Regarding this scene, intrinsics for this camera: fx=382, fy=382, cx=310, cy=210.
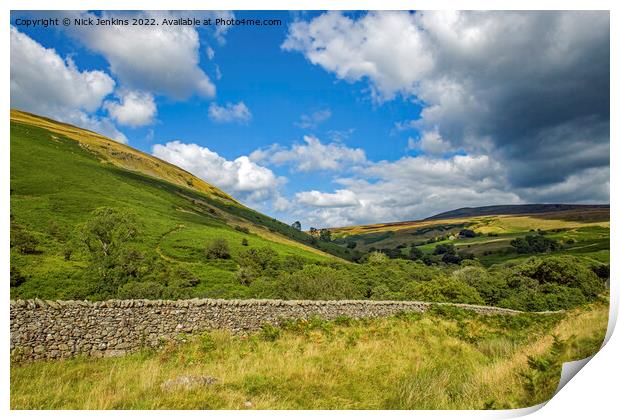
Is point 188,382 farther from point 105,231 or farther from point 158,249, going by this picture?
point 158,249

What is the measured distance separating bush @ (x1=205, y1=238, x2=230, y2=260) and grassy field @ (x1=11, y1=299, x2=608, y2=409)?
32.0 meters

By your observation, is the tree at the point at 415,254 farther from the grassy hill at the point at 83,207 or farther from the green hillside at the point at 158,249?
the grassy hill at the point at 83,207

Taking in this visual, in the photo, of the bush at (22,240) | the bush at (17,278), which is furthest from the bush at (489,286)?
the bush at (22,240)

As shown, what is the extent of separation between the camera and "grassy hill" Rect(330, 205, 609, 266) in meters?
14.1

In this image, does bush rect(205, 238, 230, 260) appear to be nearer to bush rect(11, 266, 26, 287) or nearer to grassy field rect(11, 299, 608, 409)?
bush rect(11, 266, 26, 287)

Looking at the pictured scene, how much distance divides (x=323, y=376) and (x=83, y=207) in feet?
78.8

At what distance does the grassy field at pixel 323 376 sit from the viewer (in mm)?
6641

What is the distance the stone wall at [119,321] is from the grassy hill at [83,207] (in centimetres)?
793

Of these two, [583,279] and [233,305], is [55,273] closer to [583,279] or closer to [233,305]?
[233,305]

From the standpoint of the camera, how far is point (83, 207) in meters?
25.8

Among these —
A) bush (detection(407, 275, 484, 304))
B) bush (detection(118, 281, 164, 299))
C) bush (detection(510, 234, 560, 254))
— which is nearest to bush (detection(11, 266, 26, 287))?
bush (detection(118, 281, 164, 299))

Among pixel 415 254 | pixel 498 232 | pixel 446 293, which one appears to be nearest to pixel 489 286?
pixel 446 293
